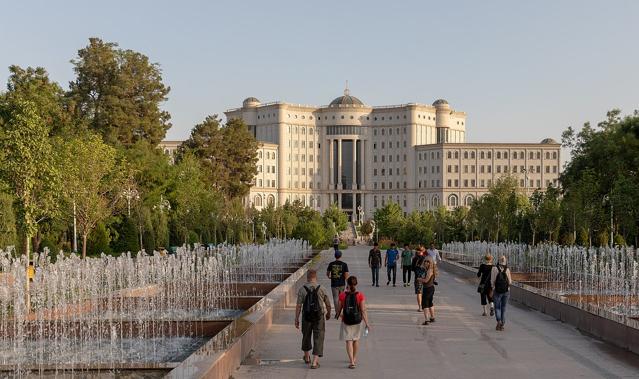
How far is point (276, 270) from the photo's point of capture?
40.3 meters

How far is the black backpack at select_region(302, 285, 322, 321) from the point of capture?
12641mm

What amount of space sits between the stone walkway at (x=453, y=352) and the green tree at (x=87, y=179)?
22032 millimetres

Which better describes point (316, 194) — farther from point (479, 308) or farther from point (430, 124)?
point (479, 308)

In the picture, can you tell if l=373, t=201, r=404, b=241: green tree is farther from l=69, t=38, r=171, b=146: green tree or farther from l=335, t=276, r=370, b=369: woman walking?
l=335, t=276, r=370, b=369: woman walking

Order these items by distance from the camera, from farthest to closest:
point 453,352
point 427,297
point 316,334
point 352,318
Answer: point 427,297, point 453,352, point 316,334, point 352,318

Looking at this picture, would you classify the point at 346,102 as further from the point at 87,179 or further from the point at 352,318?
the point at 352,318

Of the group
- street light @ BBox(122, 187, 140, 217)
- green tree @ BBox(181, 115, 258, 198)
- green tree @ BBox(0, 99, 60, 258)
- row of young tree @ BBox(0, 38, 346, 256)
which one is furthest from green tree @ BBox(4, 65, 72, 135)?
green tree @ BBox(0, 99, 60, 258)

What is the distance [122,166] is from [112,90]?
10792 mm

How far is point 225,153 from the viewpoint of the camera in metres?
72.4

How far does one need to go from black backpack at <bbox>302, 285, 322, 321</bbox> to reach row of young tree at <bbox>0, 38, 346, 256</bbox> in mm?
24602

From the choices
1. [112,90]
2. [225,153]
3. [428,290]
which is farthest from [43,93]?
[428,290]

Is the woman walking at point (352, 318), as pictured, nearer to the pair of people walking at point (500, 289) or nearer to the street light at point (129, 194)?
the pair of people walking at point (500, 289)

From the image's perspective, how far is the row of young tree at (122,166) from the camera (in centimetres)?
4116

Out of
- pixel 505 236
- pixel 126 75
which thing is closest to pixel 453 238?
pixel 505 236
